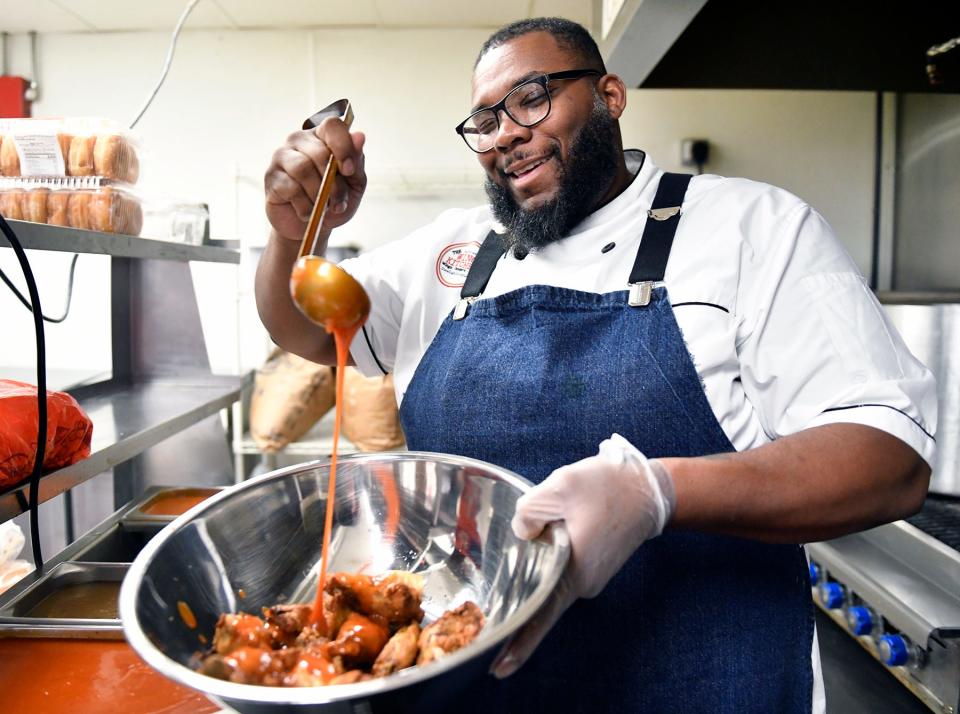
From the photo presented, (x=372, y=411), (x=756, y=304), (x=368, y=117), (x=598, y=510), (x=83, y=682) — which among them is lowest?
(x=83, y=682)

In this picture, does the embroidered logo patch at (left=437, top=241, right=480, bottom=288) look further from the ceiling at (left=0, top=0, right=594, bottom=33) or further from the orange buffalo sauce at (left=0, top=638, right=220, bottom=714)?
the ceiling at (left=0, top=0, right=594, bottom=33)

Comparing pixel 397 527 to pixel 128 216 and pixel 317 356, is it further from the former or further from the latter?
pixel 128 216

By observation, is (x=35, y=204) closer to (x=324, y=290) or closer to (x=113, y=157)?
(x=113, y=157)

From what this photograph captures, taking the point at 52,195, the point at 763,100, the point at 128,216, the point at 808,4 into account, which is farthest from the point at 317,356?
the point at 763,100

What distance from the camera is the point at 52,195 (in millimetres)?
1284

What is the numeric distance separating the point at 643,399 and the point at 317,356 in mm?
710

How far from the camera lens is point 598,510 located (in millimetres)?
717

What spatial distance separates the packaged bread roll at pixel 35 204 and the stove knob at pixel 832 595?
195cm

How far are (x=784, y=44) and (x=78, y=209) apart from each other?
68.4 inches

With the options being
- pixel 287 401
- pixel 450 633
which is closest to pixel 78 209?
pixel 450 633

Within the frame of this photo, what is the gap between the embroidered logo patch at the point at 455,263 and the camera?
1.28 metres

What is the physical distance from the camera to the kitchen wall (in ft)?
10.3

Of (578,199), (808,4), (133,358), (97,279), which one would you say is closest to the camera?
(578,199)

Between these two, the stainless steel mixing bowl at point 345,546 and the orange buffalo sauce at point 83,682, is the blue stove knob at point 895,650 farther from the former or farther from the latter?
the orange buffalo sauce at point 83,682
